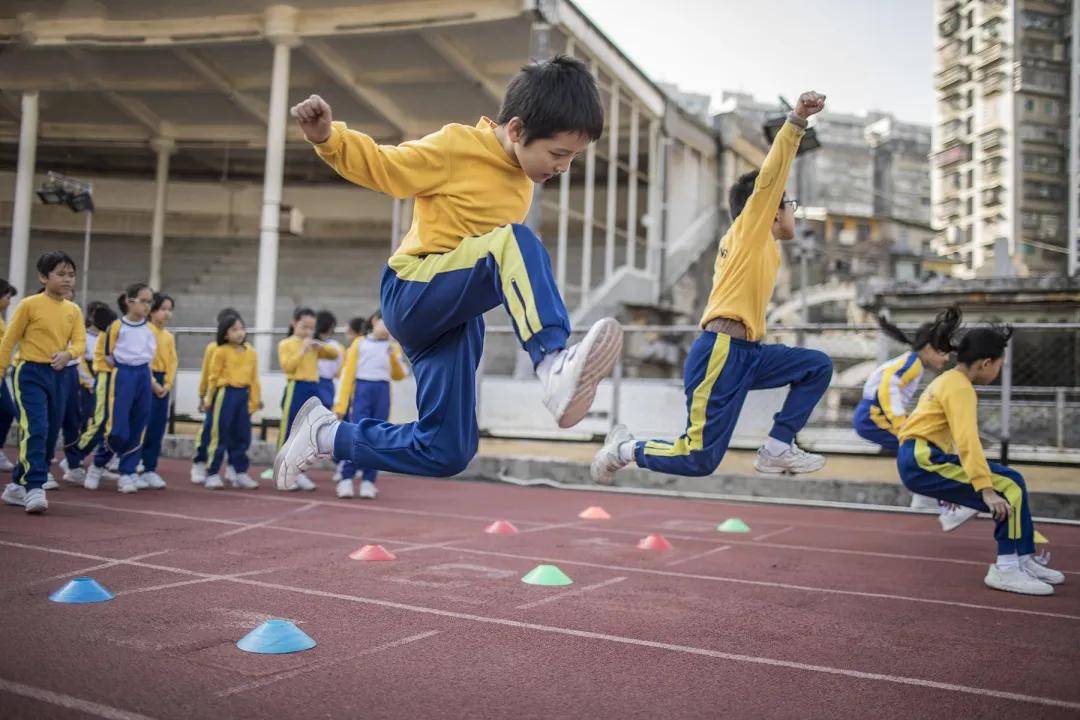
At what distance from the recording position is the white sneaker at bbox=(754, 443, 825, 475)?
4.59m

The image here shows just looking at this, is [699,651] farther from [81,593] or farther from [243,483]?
[243,483]

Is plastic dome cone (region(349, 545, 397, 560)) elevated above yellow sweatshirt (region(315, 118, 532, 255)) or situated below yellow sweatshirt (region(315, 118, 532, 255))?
below

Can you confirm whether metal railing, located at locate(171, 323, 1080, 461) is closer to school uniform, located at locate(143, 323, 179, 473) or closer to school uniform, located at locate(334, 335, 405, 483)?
school uniform, located at locate(334, 335, 405, 483)

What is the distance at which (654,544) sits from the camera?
6.04 m

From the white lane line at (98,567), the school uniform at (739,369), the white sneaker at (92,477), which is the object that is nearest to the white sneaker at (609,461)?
the school uniform at (739,369)

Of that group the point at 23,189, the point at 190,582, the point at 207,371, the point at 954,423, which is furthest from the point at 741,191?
the point at 23,189

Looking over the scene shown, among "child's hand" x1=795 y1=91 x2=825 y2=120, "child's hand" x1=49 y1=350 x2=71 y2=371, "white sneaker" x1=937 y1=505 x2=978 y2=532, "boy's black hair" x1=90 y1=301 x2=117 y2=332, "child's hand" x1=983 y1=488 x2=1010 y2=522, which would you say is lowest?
"white sneaker" x1=937 y1=505 x2=978 y2=532

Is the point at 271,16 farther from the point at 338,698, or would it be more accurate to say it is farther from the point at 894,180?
the point at 894,180

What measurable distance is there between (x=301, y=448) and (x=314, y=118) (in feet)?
4.65

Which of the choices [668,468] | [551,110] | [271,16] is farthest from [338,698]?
[271,16]

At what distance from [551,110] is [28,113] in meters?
15.0

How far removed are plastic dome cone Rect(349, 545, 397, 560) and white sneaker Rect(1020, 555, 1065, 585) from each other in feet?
10.9

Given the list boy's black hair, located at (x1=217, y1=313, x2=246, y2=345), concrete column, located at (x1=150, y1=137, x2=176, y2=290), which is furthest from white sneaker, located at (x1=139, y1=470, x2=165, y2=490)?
concrete column, located at (x1=150, y1=137, x2=176, y2=290)

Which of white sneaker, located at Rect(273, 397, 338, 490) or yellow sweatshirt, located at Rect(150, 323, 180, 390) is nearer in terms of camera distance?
white sneaker, located at Rect(273, 397, 338, 490)
